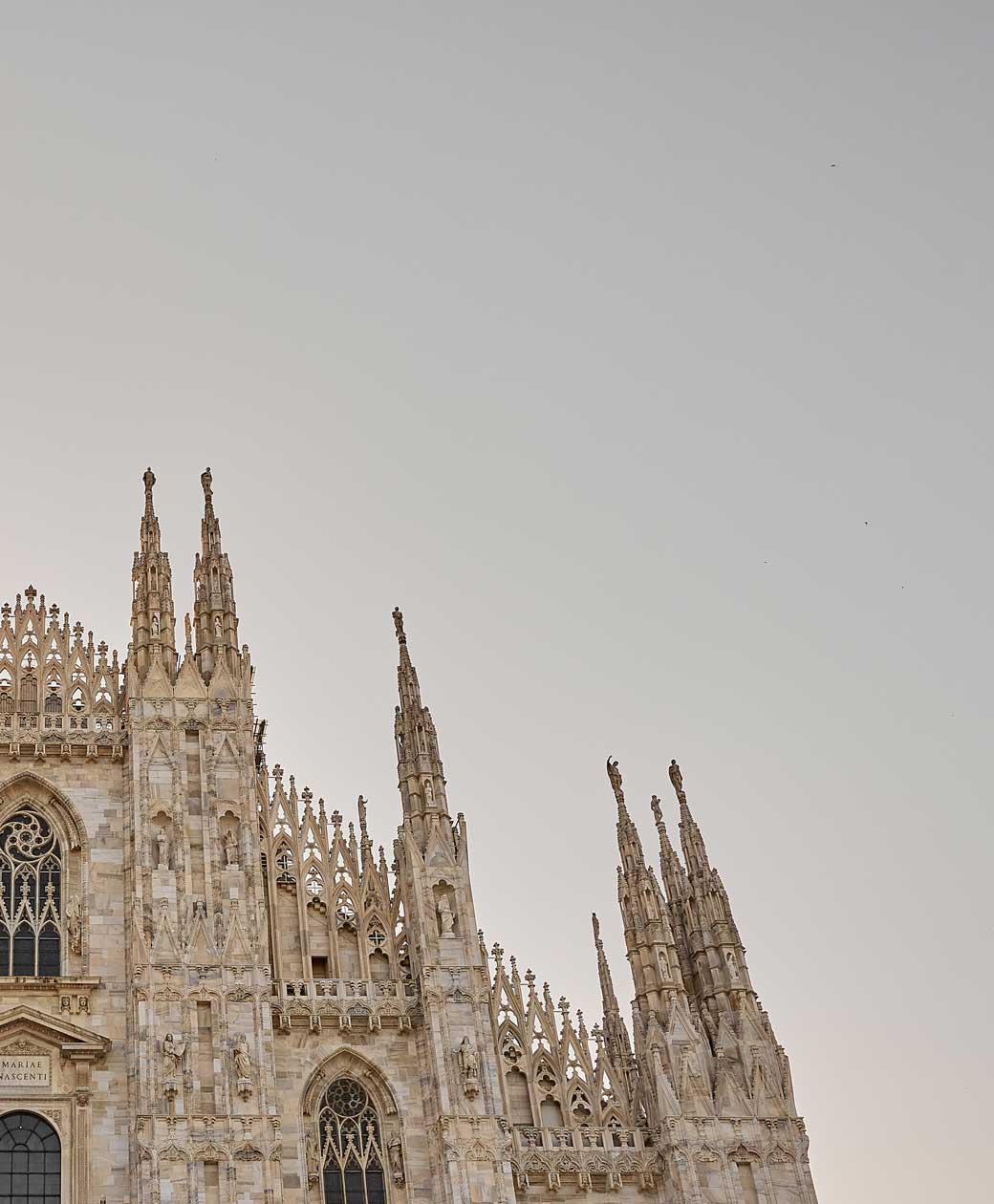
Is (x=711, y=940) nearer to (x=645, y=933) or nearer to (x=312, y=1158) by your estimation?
(x=645, y=933)

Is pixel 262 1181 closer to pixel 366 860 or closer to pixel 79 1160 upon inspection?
pixel 79 1160

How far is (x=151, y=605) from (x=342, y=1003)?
26.5ft

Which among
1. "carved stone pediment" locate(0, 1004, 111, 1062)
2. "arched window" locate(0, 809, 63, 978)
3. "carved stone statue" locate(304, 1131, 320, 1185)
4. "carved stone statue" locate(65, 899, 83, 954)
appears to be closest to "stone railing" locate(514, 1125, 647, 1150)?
"carved stone statue" locate(304, 1131, 320, 1185)

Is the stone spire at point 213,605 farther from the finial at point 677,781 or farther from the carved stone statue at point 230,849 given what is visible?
the finial at point 677,781

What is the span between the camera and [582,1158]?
29.1 m

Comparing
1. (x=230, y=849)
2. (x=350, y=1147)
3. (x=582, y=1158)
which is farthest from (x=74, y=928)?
(x=582, y=1158)

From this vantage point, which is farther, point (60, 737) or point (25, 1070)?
point (60, 737)

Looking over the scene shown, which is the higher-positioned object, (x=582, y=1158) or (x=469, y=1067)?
(x=469, y=1067)

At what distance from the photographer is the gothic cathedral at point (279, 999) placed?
27.5 meters

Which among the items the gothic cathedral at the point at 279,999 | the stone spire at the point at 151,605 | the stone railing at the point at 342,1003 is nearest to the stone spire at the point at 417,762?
the gothic cathedral at the point at 279,999

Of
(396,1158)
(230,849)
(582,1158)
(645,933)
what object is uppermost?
(230,849)

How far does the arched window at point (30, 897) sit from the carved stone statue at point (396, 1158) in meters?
5.99

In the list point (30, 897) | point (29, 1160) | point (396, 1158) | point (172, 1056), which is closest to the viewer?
point (29, 1160)

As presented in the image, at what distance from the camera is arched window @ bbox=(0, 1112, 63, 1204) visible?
2691 cm
